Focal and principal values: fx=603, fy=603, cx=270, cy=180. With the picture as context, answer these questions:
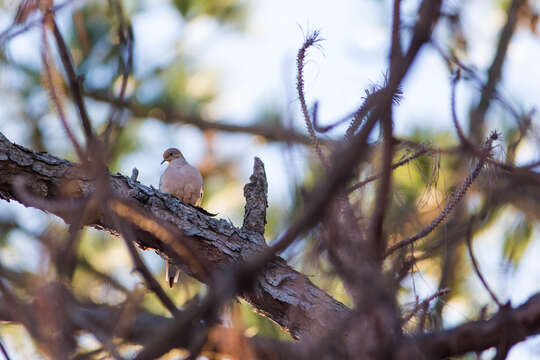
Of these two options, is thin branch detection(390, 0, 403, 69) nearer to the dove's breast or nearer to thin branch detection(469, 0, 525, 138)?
thin branch detection(469, 0, 525, 138)

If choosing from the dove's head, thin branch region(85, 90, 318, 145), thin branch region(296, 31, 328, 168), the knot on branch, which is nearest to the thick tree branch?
the knot on branch

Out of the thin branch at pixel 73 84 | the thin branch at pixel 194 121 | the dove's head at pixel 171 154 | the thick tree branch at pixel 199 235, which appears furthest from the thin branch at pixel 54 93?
the dove's head at pixel 171 154

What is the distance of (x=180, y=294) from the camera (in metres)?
4.99

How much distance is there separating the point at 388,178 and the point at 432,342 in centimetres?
56

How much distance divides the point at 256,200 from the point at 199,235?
509 millimetres

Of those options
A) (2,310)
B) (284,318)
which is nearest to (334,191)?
(2,310)

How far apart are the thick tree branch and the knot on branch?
140 mm

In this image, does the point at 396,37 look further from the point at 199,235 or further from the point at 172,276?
the point at 172,276

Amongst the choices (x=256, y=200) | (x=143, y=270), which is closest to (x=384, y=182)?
(x=143, y=270)

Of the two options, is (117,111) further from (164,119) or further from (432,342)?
(164,119)

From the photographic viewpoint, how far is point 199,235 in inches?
127

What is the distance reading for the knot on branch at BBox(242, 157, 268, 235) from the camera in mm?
3500

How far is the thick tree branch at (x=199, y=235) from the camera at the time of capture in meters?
2.94

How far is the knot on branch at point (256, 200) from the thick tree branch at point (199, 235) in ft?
0.46
